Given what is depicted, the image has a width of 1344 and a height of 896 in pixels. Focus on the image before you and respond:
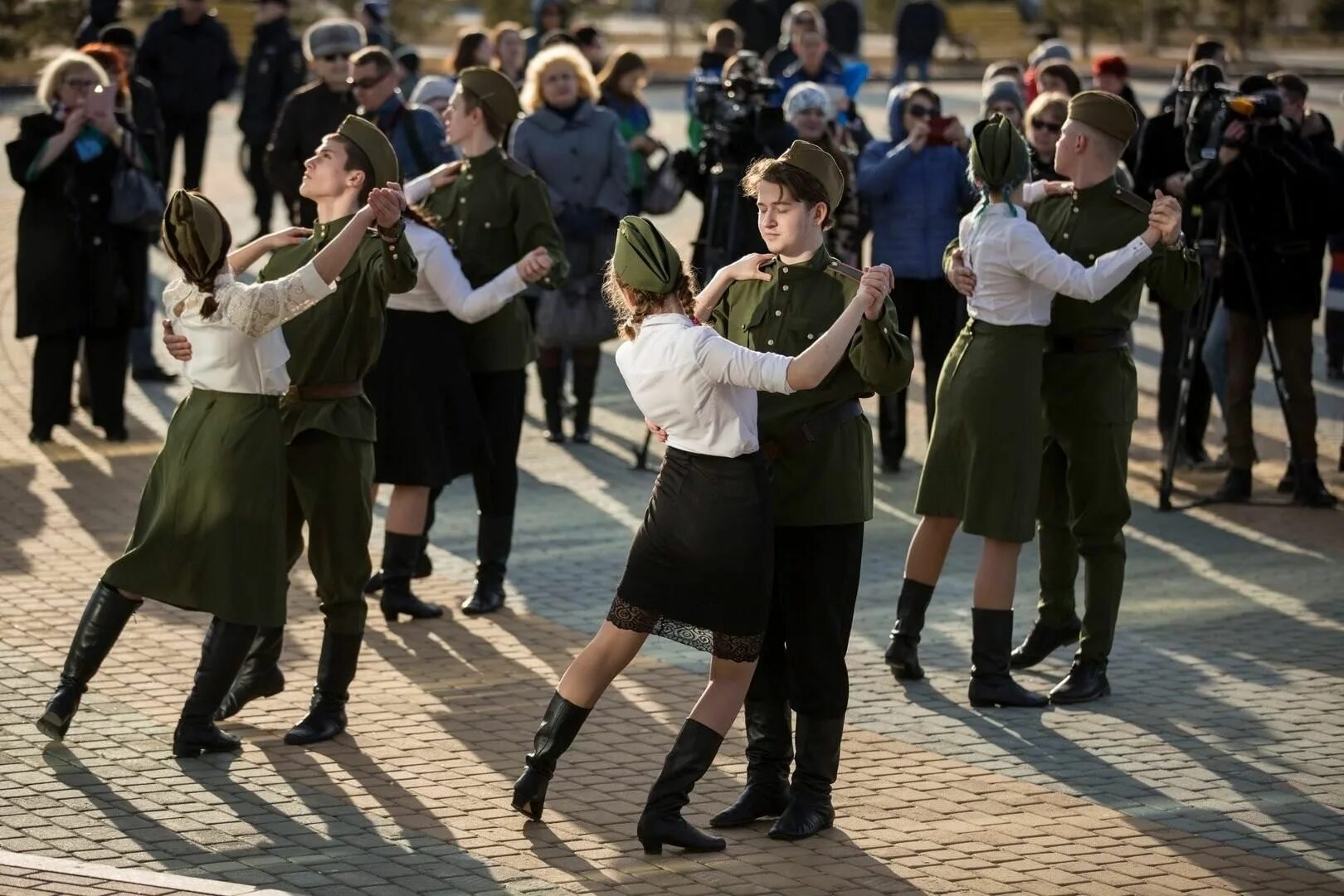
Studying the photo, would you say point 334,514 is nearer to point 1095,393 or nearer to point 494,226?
point 494,226

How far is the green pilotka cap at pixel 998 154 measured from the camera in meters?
8.03

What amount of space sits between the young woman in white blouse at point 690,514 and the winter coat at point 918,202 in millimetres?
5536

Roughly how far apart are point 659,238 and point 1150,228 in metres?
2.06

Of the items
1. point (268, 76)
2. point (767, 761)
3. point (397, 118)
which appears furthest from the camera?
point (268, 76)

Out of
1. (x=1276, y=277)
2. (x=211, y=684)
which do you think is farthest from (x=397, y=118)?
(x=211, y=684)

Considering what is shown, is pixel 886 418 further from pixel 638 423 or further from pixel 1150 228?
pixel 1150 228

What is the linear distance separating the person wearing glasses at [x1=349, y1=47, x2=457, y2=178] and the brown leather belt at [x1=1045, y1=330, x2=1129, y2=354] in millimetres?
4196

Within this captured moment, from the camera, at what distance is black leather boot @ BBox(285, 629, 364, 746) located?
→ 7.69 meters

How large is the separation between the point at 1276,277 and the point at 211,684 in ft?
20.8

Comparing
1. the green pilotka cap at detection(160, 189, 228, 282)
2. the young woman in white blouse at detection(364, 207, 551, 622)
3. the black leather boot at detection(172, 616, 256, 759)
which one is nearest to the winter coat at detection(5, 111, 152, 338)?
the young woman in white blouse at detection(364, 207, 551, 622)

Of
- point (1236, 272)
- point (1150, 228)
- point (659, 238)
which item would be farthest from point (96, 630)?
point (1236, 272)

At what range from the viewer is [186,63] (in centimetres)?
1756

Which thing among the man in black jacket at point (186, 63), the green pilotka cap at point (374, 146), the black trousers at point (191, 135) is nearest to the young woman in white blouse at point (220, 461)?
the green pilotka cap at point (374, 146)

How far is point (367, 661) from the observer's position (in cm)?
879
